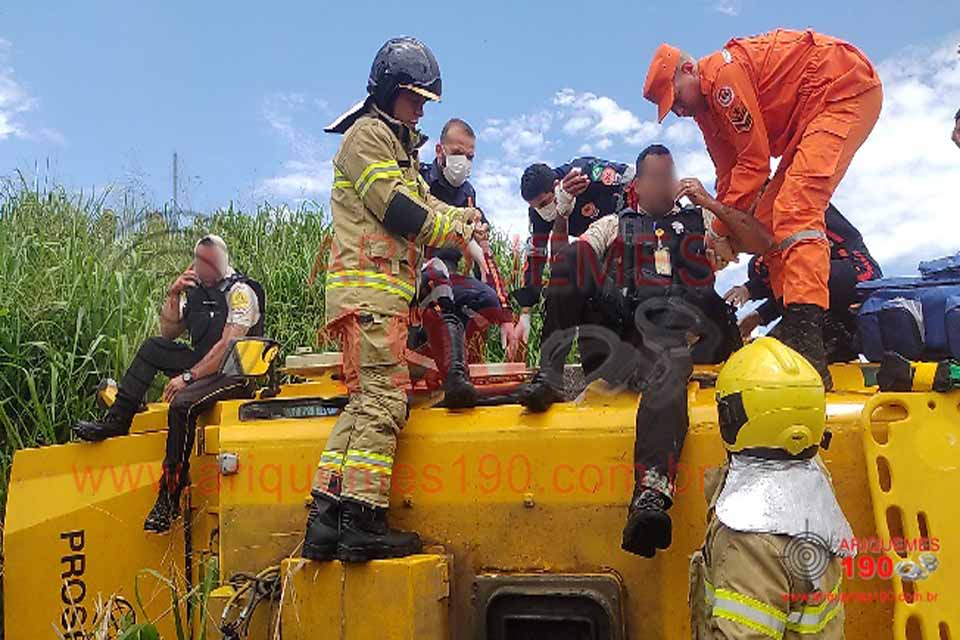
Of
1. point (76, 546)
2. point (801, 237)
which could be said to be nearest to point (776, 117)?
point (801, 237)

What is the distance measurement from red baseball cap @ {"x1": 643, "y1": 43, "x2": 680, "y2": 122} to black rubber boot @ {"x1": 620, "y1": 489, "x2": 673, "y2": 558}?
189 cm

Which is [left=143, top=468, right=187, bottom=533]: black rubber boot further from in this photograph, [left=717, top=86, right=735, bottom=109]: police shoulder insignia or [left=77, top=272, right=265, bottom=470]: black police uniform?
[left=717, top=86, right=735, bottom=109]: police shoulder insignia

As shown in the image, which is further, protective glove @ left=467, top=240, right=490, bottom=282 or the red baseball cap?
protective glove @ left=467, top=240, right=490, bottom=282

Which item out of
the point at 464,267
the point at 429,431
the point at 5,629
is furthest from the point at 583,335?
the point at 5,629

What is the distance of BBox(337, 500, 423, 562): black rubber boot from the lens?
306cm

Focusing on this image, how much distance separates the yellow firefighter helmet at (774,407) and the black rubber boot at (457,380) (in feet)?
3.84

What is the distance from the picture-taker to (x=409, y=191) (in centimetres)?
342

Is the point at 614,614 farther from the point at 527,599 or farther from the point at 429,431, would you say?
the point at 429,431

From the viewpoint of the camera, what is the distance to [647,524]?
8.98 ft

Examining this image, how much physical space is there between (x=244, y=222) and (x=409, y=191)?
319 inches

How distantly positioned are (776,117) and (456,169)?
182cm

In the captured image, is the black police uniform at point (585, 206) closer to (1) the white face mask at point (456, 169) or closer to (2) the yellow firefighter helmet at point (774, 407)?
(1) the white face mask at point (456, 169)

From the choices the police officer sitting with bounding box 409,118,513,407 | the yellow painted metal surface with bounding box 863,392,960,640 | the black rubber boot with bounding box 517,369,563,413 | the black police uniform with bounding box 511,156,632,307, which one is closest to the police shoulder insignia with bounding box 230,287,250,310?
the police officer sitting with bounding box 409,118,513,407

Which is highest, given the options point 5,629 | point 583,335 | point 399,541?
point 583,335
